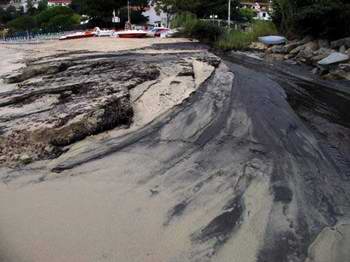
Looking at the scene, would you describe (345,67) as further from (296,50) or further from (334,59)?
(296,50)

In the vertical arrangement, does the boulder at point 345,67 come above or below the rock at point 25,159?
above

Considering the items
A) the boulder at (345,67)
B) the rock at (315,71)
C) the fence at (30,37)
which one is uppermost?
the boulder at (345,67)

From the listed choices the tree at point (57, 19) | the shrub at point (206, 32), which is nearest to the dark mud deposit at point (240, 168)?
the shrub at point (206, 32)

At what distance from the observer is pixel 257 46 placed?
2812 centimetres

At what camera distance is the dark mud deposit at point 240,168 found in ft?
21.0

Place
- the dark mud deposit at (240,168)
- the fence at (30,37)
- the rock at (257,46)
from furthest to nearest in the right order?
the fence at (30,37)
the rock at (257,46)
the dark mud deposit at (240,168)

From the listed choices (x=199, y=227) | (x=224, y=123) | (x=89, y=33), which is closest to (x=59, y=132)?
(x=224, y=123)

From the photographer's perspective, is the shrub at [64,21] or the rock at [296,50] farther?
the shrub at [64,21]

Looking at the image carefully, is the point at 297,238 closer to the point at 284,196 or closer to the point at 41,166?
the point at 284,196

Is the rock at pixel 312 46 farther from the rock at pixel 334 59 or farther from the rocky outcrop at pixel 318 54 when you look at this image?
the rock at pixel 334 59

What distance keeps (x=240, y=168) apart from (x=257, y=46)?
2091cm

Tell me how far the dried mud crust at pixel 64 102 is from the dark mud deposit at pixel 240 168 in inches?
14.7

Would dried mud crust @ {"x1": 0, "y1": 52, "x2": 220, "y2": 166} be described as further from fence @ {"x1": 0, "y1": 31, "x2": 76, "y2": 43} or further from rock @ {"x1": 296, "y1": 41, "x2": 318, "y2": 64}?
fence @ {"x1": 0, "y1": 31, "x2": 76, "y2": 43}

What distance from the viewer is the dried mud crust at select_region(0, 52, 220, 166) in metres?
9.62
